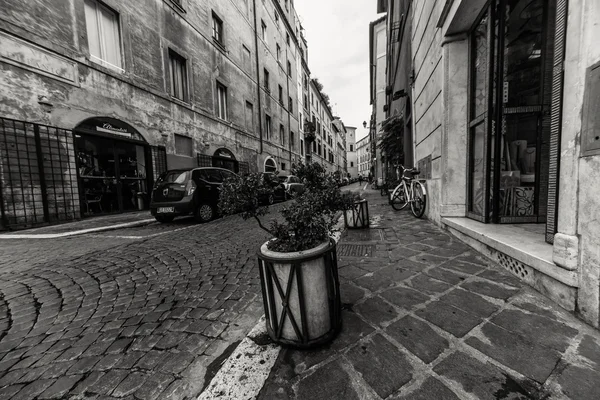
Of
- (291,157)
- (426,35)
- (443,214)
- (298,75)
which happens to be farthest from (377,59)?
(443,214)

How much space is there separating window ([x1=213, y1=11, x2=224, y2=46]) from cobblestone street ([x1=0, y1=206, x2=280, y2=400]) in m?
13.6

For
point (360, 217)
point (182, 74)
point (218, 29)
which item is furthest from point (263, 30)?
point (360, 217)

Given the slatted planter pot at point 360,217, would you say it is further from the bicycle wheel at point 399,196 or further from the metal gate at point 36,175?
the metal gate at point 36,175

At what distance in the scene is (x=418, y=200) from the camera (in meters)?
5.61

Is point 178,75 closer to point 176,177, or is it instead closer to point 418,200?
point 176,177

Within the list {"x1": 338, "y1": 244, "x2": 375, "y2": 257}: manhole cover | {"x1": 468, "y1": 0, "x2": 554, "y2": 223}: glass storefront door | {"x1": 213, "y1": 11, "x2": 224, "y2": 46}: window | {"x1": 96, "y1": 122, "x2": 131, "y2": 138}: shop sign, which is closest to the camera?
{"x1": 468, "y1": 0, "x2": 554, "y2": 223}: glass storefront door

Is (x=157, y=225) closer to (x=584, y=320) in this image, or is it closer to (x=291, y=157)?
(x=584, y=320)

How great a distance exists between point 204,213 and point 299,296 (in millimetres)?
5776

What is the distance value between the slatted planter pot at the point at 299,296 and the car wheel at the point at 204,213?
214 inches

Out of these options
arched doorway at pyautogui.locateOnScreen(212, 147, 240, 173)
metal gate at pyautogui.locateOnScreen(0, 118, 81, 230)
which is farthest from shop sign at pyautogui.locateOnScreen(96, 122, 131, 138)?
arched doorway at pyautogui.locateOnScreen(212, 147, 240, 173)

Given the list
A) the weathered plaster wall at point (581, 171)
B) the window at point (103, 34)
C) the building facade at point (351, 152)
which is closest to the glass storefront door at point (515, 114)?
the weathered plaster wall at point (581, 171)

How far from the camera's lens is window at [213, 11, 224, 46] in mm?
13406

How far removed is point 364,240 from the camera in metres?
4.11

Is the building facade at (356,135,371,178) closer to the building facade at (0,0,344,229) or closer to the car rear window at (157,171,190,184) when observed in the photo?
the building facade at (0,0,344,229)
